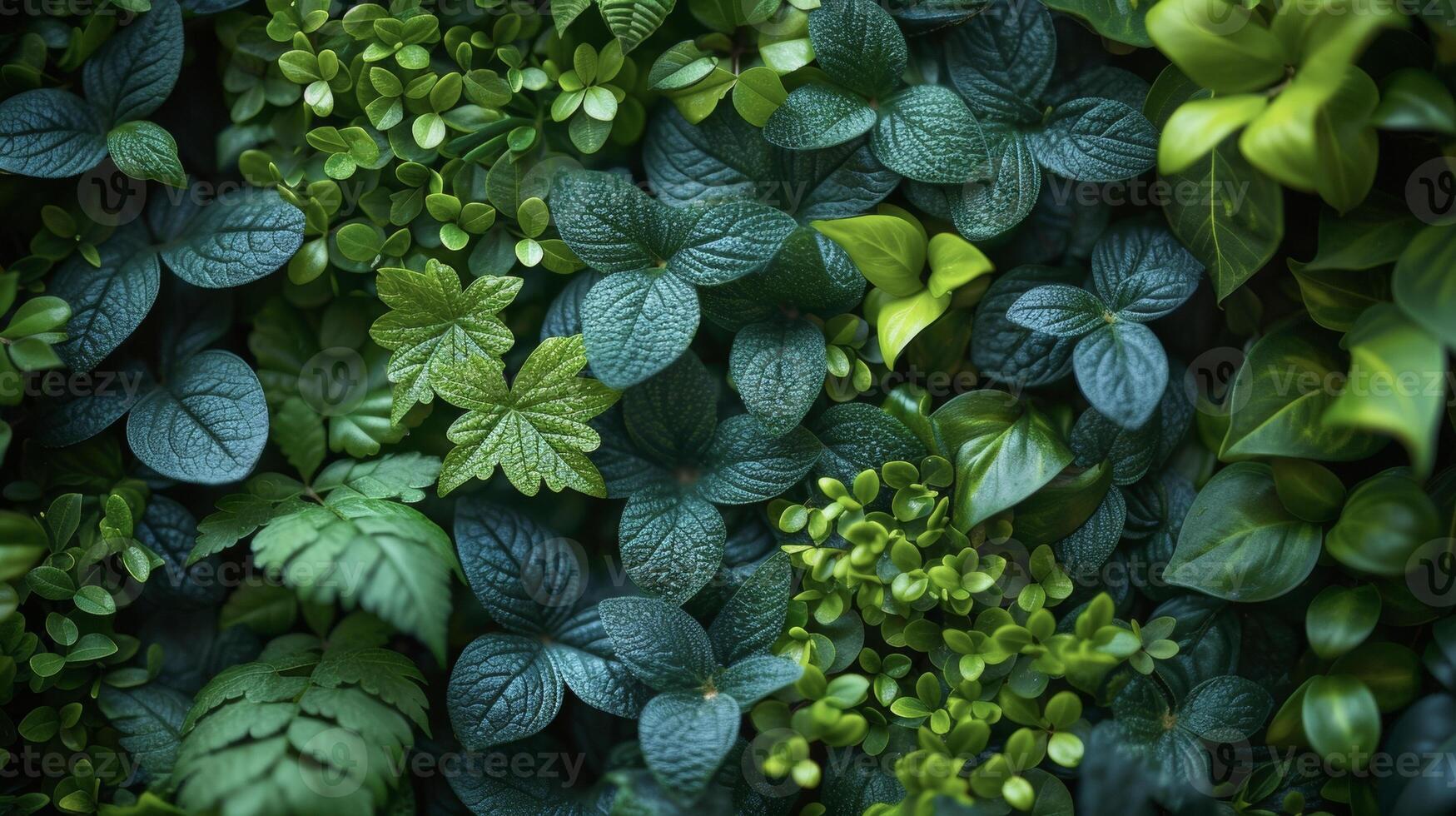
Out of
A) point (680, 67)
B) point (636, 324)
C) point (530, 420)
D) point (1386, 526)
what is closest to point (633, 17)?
point (680, 67)

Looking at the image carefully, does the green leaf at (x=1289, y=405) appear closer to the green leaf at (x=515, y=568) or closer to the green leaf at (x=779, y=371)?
the green leaf at (x=779, y=371)

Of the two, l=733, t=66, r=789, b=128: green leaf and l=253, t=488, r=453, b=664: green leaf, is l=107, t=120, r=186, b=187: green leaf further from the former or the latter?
l=733, t=66, r=789, b=128: green leaf

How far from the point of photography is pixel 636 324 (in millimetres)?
990

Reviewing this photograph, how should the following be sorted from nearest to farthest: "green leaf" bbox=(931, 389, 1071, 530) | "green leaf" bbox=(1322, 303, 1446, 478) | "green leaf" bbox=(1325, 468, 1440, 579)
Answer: "green leaf" bbox=(1322, 303, 1446, 478), "green leaf" bbox=(1325, 468, 1440, 579), "green leaf" bbox=(931, 389, 1071, 530)

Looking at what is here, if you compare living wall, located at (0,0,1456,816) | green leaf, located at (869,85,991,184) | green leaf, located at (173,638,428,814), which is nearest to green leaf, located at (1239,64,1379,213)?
living wall, located at (0,0,1456,816)

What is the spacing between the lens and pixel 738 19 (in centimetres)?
107

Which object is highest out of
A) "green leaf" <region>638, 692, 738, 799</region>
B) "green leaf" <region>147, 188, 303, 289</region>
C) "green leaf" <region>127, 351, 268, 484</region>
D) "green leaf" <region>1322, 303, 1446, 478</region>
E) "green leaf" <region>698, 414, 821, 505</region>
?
"green leaf" <region>147, 188, 303, 289</region>

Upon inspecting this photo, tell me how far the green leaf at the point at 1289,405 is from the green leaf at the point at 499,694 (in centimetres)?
80

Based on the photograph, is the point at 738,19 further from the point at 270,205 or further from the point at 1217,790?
the point at 1217,790

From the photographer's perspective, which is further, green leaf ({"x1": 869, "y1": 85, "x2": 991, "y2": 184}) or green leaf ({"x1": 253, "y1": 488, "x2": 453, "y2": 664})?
green leaf ({"x1": 869, "y1": 85, "x2": 991, "y2": 184})

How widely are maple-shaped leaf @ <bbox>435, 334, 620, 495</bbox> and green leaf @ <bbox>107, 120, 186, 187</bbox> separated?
41 cm

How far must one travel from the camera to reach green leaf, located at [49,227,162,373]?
107 centimetres

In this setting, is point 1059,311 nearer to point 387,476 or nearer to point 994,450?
point 994,450

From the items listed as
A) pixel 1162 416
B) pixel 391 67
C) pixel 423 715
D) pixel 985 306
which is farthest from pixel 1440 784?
pixel 391 67
